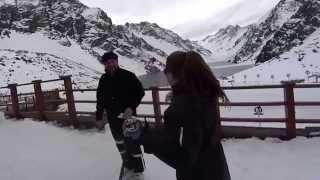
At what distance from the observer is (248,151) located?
28.6 ft

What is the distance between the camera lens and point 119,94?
7.05 metres

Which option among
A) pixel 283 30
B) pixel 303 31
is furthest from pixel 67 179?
pixel 283 30

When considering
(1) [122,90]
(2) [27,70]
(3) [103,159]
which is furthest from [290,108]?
(2) [27,70]

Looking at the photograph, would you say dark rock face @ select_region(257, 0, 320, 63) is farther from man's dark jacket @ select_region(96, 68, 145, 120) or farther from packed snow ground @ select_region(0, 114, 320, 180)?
man's dark jacket @ select_region(96, 68, 145, 120)

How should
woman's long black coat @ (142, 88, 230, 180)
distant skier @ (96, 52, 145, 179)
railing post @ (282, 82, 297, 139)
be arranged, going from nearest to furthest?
woman's long black coat @ (142, 88, 230, 180), distant skier @ (96, 52, 145, 179), railing post @ (282, 82, 297, 139)

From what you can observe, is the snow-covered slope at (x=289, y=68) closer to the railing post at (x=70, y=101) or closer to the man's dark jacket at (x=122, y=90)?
the railing post at (x=70, y=101)

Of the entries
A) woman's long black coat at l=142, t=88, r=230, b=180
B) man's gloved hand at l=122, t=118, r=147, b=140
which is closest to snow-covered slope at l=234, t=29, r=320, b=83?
man's gloved hand at l=122, t=118, r=147, b=140

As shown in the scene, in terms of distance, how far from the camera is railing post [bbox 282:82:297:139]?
8.62m

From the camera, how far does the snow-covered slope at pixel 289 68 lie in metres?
71.1

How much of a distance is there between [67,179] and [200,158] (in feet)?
17.0

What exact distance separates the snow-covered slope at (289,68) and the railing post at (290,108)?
60.0m

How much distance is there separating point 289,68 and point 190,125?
253 feet

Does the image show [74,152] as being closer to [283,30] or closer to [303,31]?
[303,31]

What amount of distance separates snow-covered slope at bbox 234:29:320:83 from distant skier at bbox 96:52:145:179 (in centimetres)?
6215
